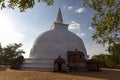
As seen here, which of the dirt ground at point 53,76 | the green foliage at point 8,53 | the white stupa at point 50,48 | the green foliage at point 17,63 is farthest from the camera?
the green foliage at point 8,53

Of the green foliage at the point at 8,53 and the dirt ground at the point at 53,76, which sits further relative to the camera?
the green foliage at the point at 8,53

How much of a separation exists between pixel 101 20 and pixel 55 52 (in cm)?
1963

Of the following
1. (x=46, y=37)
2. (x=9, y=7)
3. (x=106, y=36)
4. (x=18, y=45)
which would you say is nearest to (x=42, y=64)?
(x=46, y=37)

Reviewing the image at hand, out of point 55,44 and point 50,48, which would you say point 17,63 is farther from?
point 55,44

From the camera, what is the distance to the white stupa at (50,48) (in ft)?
90.9

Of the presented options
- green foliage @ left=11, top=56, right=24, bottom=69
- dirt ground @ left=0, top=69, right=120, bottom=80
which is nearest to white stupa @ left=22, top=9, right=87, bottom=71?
green foliage @ left=11, top=56, right=24, bottom=69

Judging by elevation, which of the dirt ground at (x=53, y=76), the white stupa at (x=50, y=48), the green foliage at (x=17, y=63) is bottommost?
the dirt ground at (x=53, y=76)

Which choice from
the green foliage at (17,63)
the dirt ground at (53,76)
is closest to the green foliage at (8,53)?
the green foliage at (17,63)

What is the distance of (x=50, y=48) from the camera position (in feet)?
95.4

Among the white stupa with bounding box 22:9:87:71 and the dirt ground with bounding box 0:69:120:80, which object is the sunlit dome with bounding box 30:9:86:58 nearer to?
the white stupa with bounding box 22:9:87:71

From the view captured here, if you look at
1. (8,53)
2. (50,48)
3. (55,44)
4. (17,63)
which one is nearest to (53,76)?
(50,48)

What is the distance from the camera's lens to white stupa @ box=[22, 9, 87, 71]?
27703mm

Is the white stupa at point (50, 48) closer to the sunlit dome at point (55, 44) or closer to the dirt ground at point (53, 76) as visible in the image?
the sunlit dome at point (55, 44)

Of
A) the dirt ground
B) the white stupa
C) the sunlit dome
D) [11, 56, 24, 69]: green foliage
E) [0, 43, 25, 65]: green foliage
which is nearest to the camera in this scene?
the dirt ground
